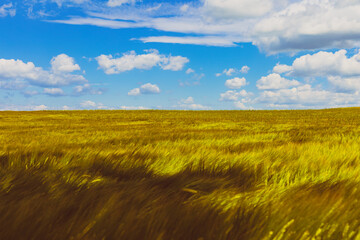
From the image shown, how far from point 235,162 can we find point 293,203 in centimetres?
124

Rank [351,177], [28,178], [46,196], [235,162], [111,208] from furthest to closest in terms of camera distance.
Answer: [235,162]
[351,177]
[28,178]
[46,196]
[111,208]

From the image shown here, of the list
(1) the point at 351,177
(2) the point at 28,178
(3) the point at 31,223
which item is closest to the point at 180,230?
(3) the point at 31,223

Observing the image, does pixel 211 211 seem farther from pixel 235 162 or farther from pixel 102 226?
pixel 235 162

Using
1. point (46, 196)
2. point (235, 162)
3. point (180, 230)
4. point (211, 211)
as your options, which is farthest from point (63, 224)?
point (235, 162)

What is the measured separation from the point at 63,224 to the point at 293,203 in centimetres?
108

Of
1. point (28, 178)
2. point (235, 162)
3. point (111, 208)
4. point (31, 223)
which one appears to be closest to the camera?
point (31, 223)

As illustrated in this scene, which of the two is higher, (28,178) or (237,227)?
(28,178)

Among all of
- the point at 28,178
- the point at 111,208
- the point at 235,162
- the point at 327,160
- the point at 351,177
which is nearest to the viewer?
the point at 111,208

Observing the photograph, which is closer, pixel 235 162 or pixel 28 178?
pixel 28 178

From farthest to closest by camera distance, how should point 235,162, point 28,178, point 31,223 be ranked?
point 235,162 → point 28,178 → point 31,223

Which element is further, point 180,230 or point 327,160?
Answer: point 327,160

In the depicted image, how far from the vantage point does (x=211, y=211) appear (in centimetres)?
145

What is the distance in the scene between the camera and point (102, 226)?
1256 millimetres

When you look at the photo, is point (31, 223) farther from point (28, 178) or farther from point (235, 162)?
point (235, 162)
